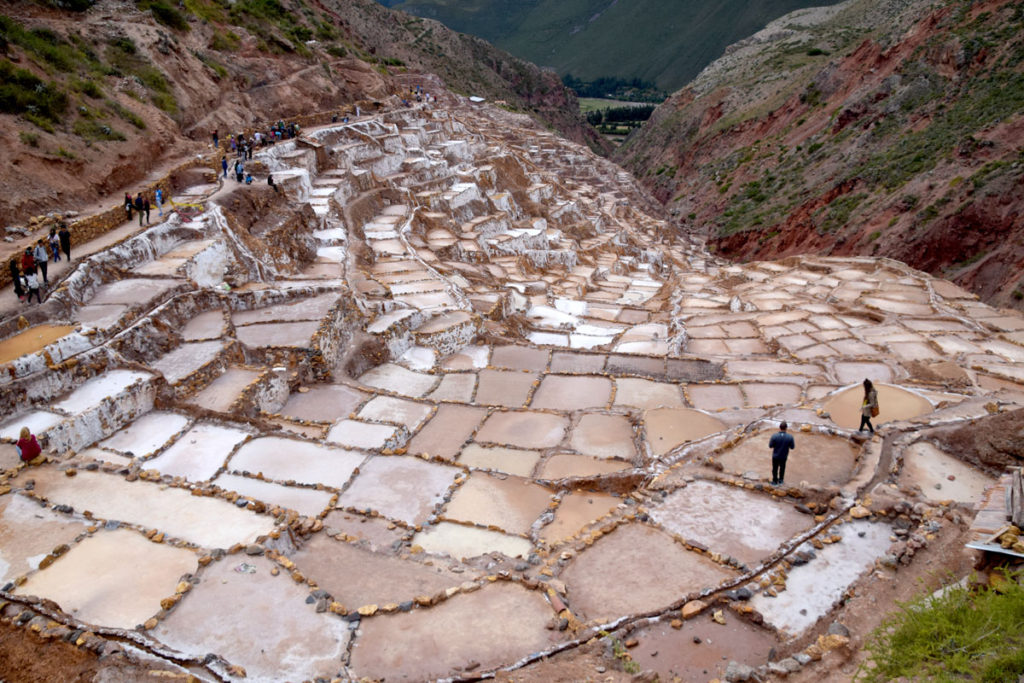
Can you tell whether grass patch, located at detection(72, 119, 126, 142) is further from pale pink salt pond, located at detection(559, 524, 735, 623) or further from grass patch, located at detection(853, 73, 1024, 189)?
grass patch, located at detection(853, 73, 1024, 189)

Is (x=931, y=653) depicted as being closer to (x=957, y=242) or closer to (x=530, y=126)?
(x=957, y=242)

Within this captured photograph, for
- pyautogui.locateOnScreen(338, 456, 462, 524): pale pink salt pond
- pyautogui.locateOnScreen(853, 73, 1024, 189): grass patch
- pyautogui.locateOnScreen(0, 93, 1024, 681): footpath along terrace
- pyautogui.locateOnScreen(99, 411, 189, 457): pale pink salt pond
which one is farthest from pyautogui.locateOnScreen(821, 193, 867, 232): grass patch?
pyautogui.locateOnScreen(99, 411, 189, 457): pale pink salt pond

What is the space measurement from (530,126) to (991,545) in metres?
53.6

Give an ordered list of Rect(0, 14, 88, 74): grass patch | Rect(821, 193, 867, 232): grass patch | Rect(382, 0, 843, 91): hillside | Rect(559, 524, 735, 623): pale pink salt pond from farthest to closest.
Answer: Rect(382, 0, 843, 91): hillside, Rect(821, 193, 867, 232): grass patch, Rect(0, 14, 88, 74): grass patch, Rect(559, 524, 735, 623): pale pink salt pond

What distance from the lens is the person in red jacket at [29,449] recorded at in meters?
7.16

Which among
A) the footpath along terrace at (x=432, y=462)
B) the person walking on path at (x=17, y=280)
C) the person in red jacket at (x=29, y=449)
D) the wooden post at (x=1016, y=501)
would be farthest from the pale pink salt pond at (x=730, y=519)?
the person walking on path at (x=17, y=280)

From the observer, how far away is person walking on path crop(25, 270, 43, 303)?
970cm

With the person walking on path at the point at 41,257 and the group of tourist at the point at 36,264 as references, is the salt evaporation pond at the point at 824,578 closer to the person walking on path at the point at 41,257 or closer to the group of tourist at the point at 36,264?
the group of tourist at the point at 36,264

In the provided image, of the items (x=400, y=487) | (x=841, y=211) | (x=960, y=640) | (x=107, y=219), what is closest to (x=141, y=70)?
(x=107, y=219)

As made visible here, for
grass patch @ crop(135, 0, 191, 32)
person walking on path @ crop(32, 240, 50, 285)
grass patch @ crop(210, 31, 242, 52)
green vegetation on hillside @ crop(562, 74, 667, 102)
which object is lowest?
person walking on path @ crop(32, 240, 50, 285)

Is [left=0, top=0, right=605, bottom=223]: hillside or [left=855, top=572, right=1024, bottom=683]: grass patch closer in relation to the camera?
[left=855, top=572, right=1024, bottom=683]: grass patch

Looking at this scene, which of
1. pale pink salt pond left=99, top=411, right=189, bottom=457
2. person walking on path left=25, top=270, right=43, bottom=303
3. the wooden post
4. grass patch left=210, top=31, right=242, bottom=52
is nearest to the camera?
the wooden post

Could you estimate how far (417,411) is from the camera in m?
10.2

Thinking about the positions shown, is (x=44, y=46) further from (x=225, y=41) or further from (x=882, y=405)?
(x=882, y=405)
